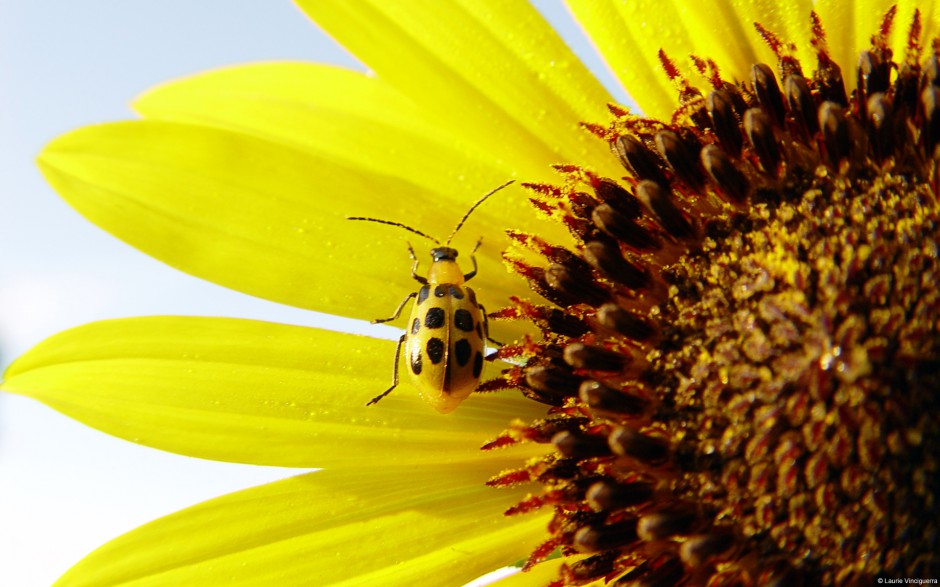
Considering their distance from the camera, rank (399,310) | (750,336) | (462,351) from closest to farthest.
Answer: (750,336) < (462,351) < (399,310)

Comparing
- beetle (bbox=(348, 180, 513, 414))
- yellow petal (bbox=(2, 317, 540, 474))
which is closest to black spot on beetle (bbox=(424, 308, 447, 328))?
beetle (bbox=(348, 180, 513, 414))

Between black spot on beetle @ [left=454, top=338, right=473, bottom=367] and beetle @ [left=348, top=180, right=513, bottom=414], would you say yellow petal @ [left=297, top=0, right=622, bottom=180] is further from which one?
black spot on beetle @ [left=454, top=338, right=473, bottom=367]

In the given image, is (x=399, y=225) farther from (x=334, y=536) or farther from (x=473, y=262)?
(x=334, y=536)

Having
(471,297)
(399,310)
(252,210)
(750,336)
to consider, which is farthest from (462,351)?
(750,336)

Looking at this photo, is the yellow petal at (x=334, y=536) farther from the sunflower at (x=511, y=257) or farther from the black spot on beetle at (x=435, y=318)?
the black spot on beetle at (x=435, y=318)

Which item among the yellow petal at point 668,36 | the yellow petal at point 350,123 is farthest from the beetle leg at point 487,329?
the yellow petal at point 668,36

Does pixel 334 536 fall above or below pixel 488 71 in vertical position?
below

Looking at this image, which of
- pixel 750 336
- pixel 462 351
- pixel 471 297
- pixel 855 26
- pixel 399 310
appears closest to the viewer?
pixel 750 336
